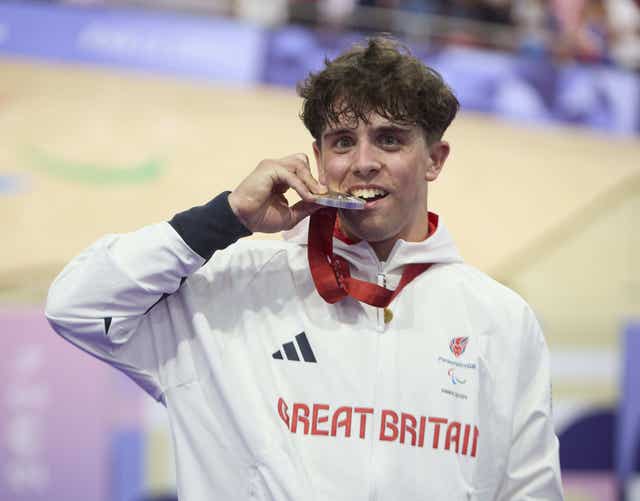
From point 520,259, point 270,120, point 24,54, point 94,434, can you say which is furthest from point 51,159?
point 520,259

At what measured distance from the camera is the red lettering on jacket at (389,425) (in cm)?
170

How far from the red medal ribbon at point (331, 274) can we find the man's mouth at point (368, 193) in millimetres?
78

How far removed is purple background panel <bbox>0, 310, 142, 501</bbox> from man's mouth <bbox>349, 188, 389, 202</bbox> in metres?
2.74

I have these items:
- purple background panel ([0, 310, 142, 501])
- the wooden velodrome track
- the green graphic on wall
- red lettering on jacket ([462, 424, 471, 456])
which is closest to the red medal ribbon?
red lettering on jacket ([462, 424, 471, 456])

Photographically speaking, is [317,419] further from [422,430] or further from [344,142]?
[344,142]

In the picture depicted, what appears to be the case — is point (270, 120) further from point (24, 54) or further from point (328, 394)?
point (328, 394)

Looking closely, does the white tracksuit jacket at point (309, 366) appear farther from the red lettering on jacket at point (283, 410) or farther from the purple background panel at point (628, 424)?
the purple background panel at point (628, 424)

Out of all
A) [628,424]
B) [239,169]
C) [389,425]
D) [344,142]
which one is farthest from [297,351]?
[628,424]

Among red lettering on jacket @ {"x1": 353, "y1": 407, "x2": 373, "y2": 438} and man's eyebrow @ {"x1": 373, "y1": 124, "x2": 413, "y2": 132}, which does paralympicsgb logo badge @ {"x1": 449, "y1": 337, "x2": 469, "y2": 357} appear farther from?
man's eyebrow @ {"x1": 373, "y1": 124, "x2": 413, "y2": 132}

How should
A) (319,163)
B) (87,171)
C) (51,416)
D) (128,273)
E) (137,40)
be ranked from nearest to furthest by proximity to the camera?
(128,273) < (319,163) < (51,416) < (87,171) < (137,40)

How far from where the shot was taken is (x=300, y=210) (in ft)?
5.80

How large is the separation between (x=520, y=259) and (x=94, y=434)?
10.1 feet

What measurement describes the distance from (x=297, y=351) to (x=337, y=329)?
106 mm

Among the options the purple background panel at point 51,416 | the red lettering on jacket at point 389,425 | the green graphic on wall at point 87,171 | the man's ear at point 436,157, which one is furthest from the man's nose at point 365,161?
the green graphic on wall at point 87,171
